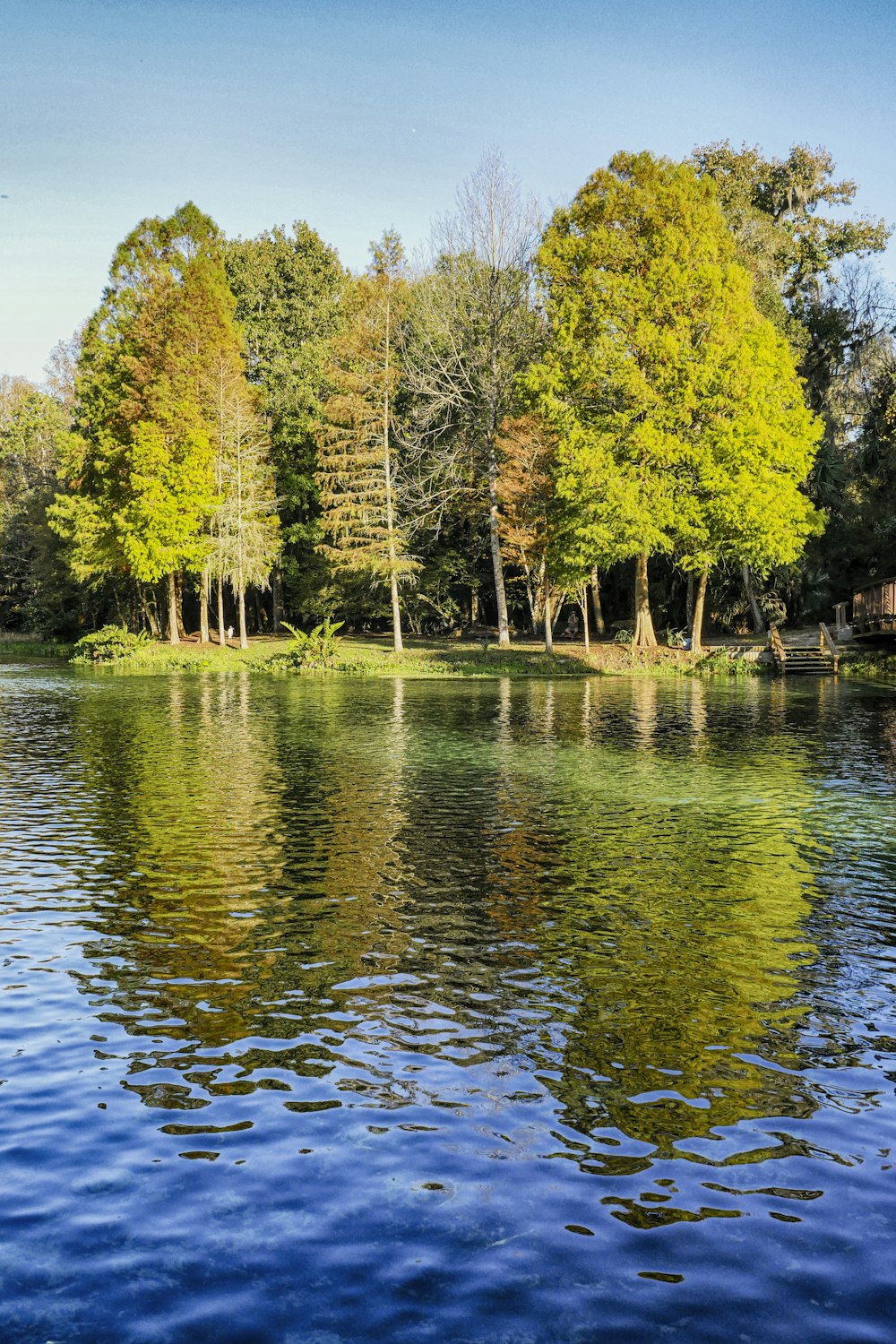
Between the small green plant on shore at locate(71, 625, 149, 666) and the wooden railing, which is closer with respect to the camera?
the wooden railing

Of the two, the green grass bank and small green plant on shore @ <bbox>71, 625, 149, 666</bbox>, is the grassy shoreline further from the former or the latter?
small green plant on shore @ <bbox>71, 625, 149, 666</bbox>

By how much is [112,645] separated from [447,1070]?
47.5 metres

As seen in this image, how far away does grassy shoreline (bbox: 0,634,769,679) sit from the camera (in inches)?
1651

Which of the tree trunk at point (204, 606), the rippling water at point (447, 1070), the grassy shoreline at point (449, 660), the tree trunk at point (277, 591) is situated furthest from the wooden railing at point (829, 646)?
the tree trunk at point (277, 591)

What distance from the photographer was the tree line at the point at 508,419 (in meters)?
40.6

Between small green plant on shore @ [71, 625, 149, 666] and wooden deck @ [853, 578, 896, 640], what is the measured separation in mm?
31298

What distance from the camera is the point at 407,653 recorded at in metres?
48.4

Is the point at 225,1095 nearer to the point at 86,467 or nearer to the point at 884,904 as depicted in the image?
the point at 884,904

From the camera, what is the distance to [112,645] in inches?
2035

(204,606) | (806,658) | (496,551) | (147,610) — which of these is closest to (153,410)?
(204,606)

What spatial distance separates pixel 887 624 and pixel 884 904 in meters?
30.3

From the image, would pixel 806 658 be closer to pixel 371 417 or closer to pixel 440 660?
pixel 440 660

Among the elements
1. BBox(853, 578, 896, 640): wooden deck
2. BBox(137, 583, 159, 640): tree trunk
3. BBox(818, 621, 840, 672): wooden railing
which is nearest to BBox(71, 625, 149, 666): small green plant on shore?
BBox(137, 583, 159, 640): tree trunk

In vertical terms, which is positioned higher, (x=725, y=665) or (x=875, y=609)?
(x=875, y=609)
